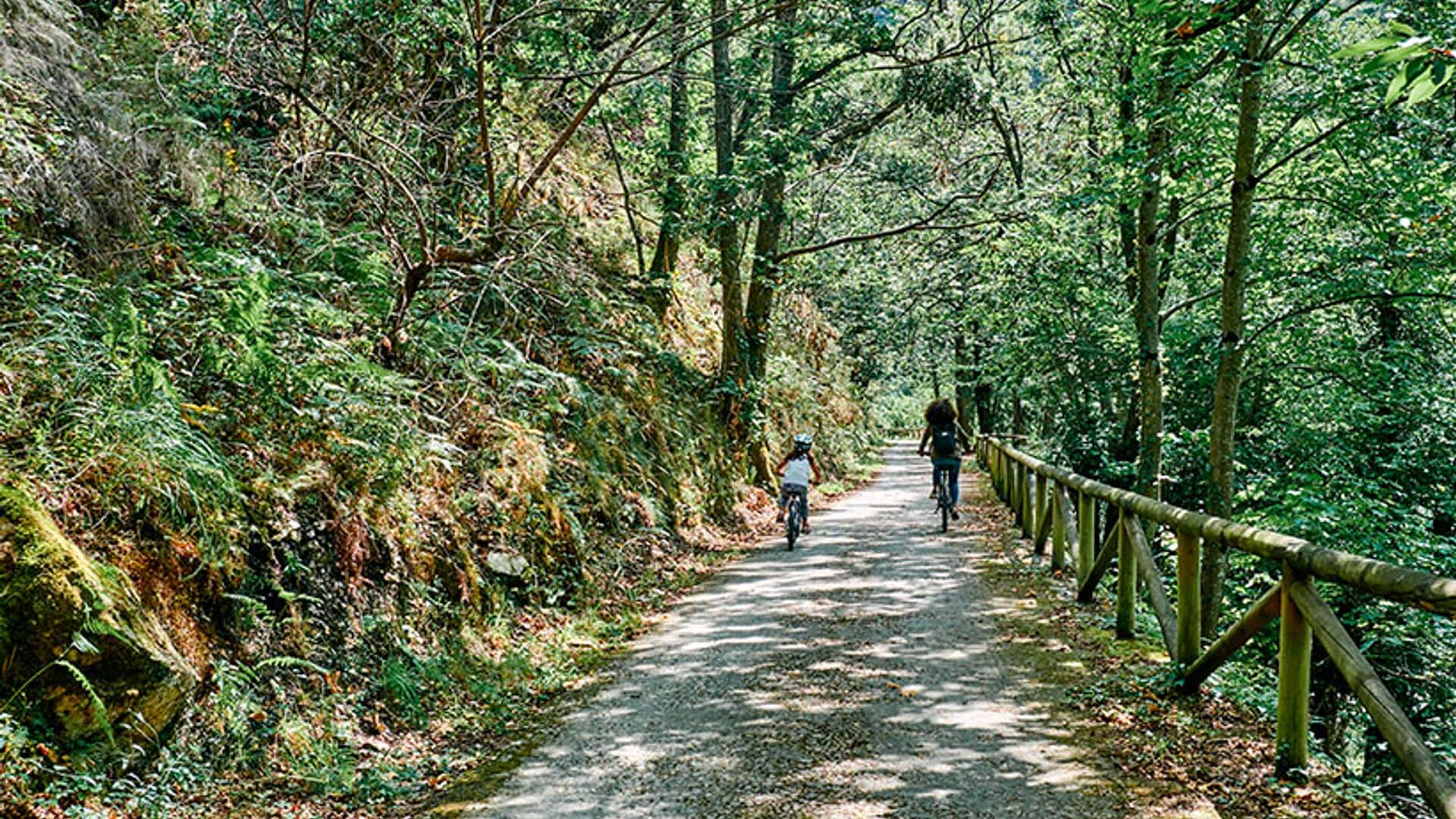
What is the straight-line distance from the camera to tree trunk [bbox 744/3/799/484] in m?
14.7

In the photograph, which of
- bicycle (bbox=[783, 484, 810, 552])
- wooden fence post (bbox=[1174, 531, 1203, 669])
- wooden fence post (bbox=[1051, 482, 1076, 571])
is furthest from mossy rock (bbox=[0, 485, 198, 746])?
bicycle (bbox=[783, 484, 810, 552])

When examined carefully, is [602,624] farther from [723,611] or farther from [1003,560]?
[1003,560]

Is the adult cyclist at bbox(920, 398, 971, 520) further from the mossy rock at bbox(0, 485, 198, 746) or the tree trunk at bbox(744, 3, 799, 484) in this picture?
the mossy rock at bbox(0, 485, 198, 746)

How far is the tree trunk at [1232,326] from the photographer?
862cm

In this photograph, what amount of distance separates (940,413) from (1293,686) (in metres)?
11.1

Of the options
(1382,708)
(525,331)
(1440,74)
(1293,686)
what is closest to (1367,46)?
(1440,74)

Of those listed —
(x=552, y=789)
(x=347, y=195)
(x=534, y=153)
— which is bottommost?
(x=552, y=789)

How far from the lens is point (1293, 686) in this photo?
460cm

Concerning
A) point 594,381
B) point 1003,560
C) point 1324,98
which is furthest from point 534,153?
point 1324,98

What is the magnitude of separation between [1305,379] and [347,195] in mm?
13779

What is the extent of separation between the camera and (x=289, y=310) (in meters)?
7.59

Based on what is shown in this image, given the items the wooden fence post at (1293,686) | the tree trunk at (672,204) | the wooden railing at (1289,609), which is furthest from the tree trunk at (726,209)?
the wooden fence post at (1293,686)

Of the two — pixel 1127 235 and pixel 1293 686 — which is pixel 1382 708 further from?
pixel 1127 235

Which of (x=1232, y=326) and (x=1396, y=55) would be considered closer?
(x=1396, y=55)
